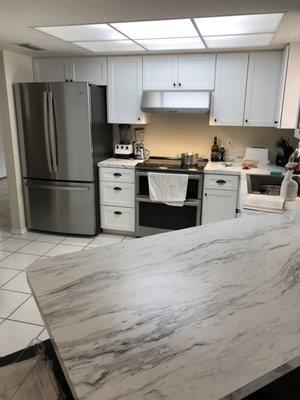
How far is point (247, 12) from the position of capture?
2.15m

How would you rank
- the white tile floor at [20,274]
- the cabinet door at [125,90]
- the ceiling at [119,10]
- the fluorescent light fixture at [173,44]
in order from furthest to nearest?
the cabinet door at [125,90] → the fluorescent light fixture at [173,44] → the white tile floor at [20,274] → the ceiling at [119,10]

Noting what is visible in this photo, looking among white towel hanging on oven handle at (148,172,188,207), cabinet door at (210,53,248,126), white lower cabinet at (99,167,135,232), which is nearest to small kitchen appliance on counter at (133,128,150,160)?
white lower cabinet at (99,167,135,232)

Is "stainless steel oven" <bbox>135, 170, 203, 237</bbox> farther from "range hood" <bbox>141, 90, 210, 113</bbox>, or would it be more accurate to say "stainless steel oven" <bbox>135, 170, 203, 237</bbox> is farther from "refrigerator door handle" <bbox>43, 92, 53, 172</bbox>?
"refrigerator door handle" <bbox>43, 92, 53, 172</bbox>

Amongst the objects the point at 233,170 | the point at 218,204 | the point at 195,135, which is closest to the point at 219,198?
the point at 218,204

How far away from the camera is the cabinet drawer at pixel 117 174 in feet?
12.5

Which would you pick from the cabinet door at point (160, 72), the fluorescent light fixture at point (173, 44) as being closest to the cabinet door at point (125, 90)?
the cabinet door at point (160, 72)

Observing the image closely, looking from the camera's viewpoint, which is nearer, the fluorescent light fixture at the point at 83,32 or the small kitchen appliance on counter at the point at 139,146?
the fluorescent light fixture at the point at 83,32

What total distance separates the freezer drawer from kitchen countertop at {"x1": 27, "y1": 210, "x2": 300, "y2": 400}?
2453mm

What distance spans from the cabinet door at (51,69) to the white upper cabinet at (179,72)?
101 centimetres

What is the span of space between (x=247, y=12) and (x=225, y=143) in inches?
78.2

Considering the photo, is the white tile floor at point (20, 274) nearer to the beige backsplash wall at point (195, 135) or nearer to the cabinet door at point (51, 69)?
the beige backsplash wall at point (195, 135)

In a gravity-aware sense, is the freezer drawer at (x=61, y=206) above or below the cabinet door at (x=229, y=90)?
below

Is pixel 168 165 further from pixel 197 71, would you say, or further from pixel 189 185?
pixel 197 71

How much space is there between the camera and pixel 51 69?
3973 mm
